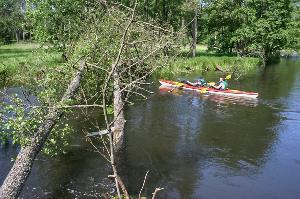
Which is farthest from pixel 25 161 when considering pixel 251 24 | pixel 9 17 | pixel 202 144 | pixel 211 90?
pixel 9 17

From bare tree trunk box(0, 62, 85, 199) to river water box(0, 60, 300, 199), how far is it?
7.75 ft

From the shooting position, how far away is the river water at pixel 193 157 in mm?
13383

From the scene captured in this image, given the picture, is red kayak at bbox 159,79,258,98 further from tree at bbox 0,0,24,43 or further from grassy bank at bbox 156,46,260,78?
tree at bbox 0,0,24,43

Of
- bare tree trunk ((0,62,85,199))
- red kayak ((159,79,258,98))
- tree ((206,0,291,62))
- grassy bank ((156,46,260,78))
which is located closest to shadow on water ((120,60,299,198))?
red kayak ((159,79,258,98))

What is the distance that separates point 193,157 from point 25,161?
7.73 meters

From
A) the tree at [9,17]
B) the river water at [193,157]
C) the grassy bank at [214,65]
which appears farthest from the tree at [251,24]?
the tree at [9,17]

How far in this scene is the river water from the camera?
1338 centimetres

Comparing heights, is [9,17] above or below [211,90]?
above

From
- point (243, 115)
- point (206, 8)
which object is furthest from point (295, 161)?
point (206, 8)

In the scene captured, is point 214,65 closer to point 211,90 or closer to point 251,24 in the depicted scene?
point 251,24

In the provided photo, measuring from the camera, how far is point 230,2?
5391cm

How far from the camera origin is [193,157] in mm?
16391

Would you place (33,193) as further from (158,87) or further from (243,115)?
(158,87)

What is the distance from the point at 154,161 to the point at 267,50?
42648 mm
